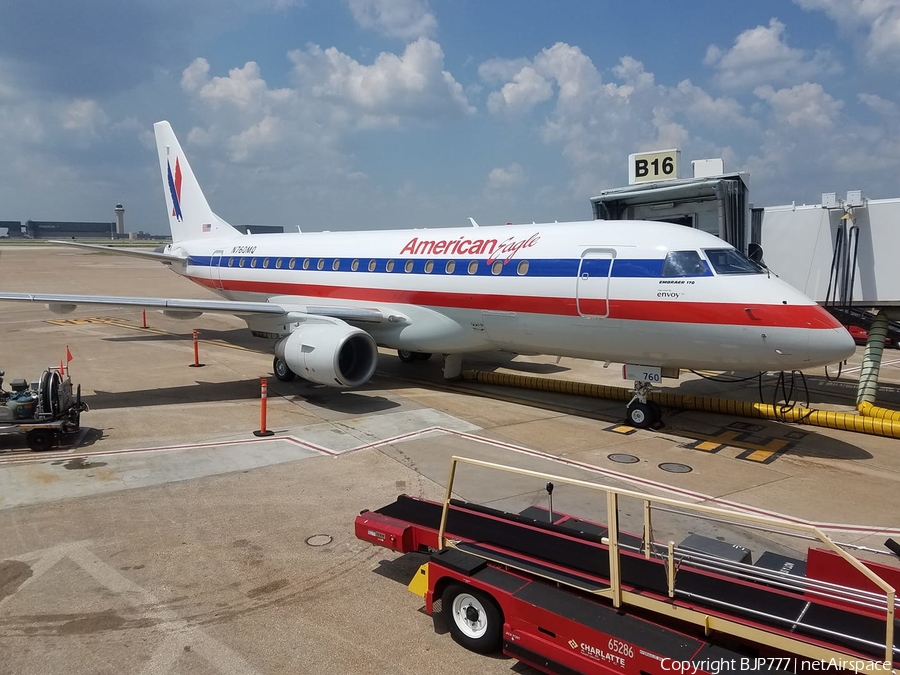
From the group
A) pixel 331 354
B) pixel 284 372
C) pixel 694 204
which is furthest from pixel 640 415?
pixel 284 372

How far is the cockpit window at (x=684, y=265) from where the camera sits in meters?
11.5

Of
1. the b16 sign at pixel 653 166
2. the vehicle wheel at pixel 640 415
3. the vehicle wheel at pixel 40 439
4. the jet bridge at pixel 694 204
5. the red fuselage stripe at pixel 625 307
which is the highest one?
the b16 sign at pixel 653 166

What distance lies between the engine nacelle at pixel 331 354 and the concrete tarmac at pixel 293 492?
0.78 m

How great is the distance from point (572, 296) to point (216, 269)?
561 inches

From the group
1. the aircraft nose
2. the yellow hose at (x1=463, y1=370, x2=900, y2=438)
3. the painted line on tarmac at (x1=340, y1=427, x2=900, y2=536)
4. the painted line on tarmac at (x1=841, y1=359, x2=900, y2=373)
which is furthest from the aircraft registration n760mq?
the painted line on tarmac at (x1=841, y1=359, x2=900, y2=373)

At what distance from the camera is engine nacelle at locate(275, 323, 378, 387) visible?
14.1 m

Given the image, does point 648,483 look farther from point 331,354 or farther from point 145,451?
point 145,451

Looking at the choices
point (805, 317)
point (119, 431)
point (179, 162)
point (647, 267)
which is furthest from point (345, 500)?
point (179, 162)

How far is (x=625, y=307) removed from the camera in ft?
39.5

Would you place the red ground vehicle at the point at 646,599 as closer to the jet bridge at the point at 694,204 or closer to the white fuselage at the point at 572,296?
the white fuselage at the point at 572,296

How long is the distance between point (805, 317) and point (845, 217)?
196 inches

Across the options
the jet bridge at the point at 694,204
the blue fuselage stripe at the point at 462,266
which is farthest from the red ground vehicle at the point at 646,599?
the jet bridge at the point at 694,204

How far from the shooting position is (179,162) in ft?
79.8

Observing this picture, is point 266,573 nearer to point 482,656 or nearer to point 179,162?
point 482,656
